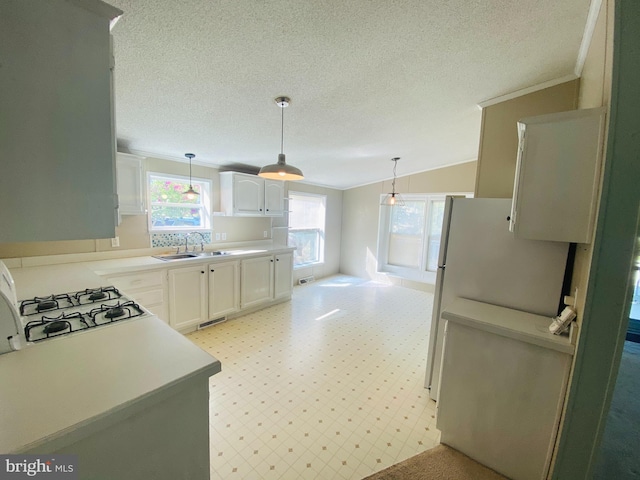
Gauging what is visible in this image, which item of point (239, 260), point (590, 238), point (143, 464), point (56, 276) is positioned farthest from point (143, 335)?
point (239, 260)

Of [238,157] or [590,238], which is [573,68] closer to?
[590,238]

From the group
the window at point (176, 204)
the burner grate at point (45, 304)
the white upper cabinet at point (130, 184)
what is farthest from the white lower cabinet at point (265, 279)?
the burner grate at point (45, 304)

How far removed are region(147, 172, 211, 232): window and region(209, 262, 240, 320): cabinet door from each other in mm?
788

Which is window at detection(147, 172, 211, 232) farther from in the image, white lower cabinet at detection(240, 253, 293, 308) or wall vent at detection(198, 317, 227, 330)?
wall vent at detection(198, 317, 227, 330)

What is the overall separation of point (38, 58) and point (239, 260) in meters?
2.96

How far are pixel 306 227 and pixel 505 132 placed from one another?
157 inches

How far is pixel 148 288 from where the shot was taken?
2.70 meters

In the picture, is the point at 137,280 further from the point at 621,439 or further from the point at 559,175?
the point at 621,439

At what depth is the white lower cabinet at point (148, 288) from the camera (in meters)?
2.53

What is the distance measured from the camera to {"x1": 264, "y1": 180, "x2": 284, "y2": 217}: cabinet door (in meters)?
4.19

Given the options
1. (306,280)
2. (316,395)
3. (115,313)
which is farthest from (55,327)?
(306,280)

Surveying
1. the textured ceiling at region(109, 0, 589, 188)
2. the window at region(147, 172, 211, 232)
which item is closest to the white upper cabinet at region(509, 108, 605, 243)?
the textured ceiling at region(109, 0, 589, 188)

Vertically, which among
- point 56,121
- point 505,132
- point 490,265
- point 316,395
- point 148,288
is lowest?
point 316,395

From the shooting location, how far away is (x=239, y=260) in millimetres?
3549
